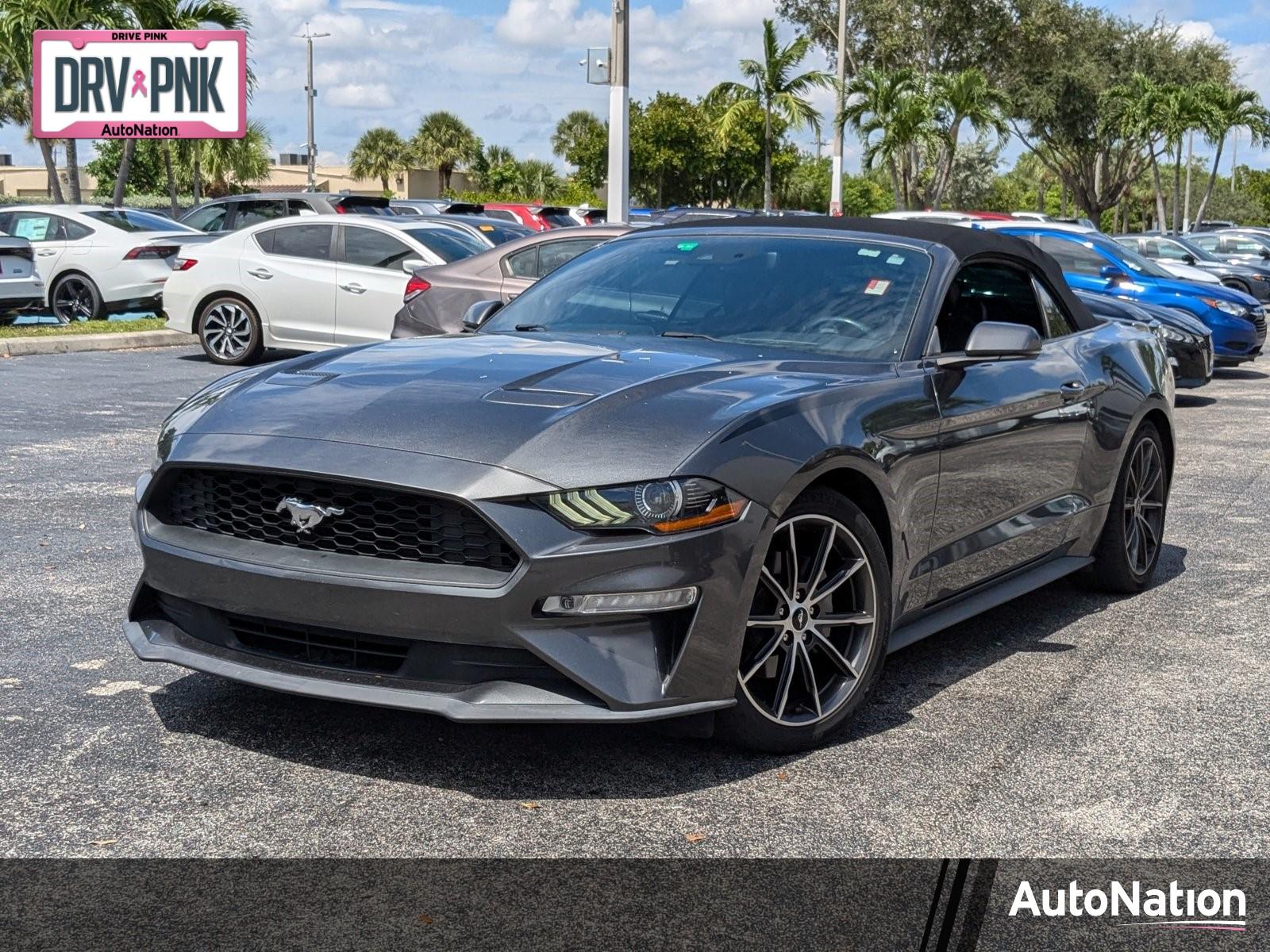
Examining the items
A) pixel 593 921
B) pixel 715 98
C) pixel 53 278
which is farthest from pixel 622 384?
pixel 715 98

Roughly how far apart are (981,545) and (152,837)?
287 centimetres

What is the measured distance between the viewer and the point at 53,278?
744 inches

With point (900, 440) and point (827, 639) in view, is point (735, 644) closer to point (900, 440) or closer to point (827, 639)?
point (827, 639)

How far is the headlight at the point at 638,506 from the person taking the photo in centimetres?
385

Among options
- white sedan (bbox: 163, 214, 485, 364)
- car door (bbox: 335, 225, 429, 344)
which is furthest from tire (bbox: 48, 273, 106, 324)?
car door (bbox: 335, 225, 429, 344)

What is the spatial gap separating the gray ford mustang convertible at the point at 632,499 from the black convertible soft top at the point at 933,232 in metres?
0.04

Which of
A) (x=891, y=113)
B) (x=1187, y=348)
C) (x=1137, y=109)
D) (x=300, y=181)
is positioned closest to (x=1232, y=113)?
(x=1137, y=109)

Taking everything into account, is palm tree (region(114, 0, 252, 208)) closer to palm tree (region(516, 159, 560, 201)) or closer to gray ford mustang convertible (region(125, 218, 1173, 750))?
gray ford mustang convertible (region(125, 218, 1173, 750))

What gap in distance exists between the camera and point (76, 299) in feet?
62.5

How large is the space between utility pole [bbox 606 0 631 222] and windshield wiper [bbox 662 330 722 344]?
15.5 m

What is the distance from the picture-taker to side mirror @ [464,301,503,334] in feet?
19.1

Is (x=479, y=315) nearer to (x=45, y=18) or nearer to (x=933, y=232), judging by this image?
(x=933, y=232)

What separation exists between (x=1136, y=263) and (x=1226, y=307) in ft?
3.51

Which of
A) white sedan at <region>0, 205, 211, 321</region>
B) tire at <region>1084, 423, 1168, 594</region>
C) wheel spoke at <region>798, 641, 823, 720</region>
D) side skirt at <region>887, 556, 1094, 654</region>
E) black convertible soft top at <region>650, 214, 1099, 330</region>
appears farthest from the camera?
white sedan at <region>0, 205, 211, 321</region>
